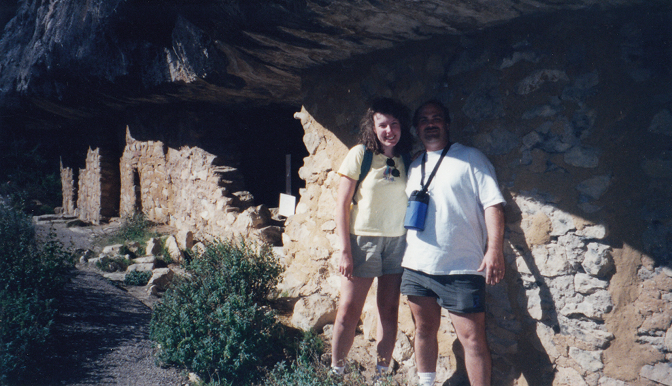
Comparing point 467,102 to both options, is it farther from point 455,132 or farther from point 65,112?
point 65,112

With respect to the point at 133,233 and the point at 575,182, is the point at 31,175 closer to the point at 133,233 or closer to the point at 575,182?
the point at 133,233

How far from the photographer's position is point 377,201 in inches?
91.3

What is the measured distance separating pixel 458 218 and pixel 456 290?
14.1 inches

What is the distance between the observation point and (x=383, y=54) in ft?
9.87

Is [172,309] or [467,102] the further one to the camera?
[172,309]

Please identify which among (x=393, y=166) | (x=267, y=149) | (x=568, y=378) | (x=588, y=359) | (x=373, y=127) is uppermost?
(x=267, y=149)

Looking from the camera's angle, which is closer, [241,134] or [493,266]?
[493,266]

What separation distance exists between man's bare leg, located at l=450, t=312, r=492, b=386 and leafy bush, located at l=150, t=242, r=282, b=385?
1373 millimetres

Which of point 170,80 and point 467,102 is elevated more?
point 170,80

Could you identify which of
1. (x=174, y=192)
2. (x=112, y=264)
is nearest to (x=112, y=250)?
(x=112, y=264)

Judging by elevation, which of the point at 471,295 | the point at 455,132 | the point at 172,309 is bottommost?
the point at 172,309

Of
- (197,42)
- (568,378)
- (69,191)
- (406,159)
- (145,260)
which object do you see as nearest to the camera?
(568,378)

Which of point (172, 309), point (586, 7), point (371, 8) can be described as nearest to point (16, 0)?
point (172, 309)

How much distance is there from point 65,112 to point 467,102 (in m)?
7.46
